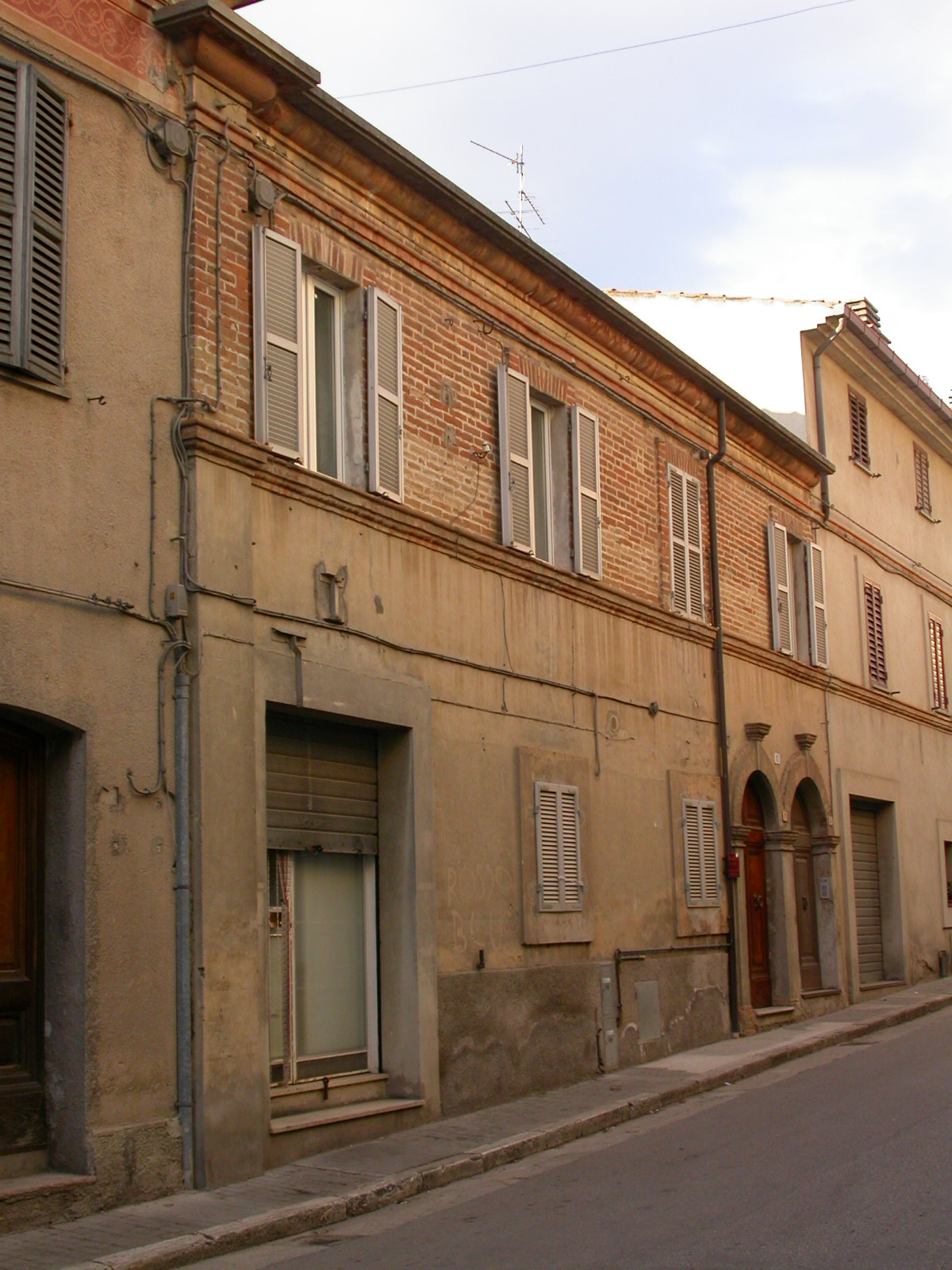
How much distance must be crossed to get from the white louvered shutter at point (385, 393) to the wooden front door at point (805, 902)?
957 centimetres

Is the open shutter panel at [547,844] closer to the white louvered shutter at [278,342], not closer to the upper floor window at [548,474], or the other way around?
the upper floor window at [548,474]

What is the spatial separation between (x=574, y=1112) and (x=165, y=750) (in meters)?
4.56

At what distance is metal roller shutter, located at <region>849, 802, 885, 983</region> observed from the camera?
21.0 metres

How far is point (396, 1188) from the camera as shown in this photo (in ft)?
29.0

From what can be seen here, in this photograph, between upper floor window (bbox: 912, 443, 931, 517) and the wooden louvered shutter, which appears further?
upper floor window (bbox: 912, 443, 931, 517)

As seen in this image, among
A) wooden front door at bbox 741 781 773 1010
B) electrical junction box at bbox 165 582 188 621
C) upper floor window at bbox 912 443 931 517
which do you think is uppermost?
upper floor window at bbox 912 443 931 517

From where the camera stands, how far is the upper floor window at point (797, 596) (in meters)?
18.8

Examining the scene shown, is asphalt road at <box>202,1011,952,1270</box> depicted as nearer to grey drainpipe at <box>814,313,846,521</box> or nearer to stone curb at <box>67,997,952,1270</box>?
stone curb at <box>67,997,952,1270</box>

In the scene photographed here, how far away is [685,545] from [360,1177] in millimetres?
8926

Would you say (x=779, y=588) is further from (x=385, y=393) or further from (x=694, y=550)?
(x=385, y=393)

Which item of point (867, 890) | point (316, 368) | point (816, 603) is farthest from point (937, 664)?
point (316, 368)

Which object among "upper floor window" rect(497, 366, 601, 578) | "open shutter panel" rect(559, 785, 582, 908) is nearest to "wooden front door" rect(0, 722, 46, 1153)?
"upper floor window" rect(497, 366, 601, 578)

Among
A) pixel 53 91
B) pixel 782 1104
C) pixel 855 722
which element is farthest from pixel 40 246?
pixel 855 722

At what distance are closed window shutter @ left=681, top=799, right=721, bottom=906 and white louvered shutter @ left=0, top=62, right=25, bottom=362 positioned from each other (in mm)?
9426
